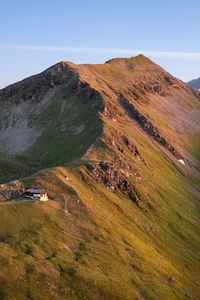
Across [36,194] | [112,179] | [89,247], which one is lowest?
[89,247]

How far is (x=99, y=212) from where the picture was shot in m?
89.3

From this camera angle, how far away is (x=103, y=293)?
58.2 meters

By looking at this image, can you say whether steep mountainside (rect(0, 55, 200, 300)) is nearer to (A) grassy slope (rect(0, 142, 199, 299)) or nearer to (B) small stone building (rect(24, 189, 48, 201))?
(A) grassy slope (rect(0, 142, 199, 299))

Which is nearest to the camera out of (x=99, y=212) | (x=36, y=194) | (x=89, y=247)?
(x=89, y=247)

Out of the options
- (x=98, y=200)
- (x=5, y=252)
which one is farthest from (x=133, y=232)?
(x=5, y=252)

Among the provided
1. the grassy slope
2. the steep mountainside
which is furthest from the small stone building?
the steep mountainside

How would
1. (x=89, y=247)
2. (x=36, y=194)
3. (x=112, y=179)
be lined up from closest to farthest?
1. (x=89, y=247)
2. (x=36, y=194)
3. (x=112, y=179)

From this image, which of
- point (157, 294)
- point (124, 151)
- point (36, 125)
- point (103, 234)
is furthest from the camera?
point (36, 125)

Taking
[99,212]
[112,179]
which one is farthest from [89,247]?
[112,179]

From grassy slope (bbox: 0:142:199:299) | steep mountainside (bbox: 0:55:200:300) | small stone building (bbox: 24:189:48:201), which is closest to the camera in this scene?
grassy slope (bbox: 0:142:199:299)

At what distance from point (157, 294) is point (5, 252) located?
113 feet

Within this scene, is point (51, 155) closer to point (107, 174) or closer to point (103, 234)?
point (107, 174)

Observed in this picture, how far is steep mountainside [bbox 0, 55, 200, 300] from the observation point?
59.2 metres

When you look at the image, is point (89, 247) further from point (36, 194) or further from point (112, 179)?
point (112, 179)
